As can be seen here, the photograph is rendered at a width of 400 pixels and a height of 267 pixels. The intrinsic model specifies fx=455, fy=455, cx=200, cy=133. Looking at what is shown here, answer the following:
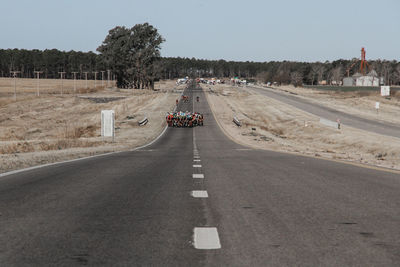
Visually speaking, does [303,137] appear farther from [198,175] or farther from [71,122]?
[198,175]

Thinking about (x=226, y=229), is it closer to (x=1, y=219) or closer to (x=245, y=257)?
(x=245, y=257)

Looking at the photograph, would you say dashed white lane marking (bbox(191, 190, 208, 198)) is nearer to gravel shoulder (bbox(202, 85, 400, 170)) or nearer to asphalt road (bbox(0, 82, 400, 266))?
asphalt road (bbox(0, 82, 400, 266))

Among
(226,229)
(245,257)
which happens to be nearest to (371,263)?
(245,257)

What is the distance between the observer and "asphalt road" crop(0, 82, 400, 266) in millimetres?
4434

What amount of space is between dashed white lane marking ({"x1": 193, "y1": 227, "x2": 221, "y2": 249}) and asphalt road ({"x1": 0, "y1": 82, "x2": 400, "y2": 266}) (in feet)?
0.04

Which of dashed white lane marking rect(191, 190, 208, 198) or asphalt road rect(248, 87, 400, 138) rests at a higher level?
dashed white lane marking rect(191, 190, 208, 198)

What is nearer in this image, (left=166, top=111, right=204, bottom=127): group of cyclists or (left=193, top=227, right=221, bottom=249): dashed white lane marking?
(left=193, top=227, right=221, bottom=249): dashed white lane marking

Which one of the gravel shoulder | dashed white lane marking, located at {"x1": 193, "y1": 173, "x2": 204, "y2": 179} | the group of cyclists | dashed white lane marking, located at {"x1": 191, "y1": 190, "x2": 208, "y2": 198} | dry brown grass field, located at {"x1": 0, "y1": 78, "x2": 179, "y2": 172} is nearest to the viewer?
dashed white lane marking, located at {"x1": 191, "y1": 190, "x2": 208, "y2": 198}

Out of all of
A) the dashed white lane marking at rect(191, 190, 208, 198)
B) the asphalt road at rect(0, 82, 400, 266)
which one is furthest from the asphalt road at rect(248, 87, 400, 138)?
the dashed white lane marking at rect(191, 190, 208, 198)

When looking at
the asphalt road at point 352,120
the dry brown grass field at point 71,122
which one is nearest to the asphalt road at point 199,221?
the dry brown grass field at point 71,122

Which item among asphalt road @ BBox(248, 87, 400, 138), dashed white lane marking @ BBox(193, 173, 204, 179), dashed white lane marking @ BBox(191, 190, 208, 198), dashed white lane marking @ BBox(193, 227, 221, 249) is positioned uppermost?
dashed white lane marking @ BBox(193, 227, 221, 249)

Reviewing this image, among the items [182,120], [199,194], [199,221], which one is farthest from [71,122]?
[199,221]

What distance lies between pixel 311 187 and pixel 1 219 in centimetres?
580

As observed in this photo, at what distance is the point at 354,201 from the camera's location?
24.7 ft
